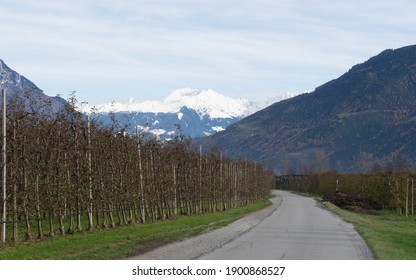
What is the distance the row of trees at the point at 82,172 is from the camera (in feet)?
79.0

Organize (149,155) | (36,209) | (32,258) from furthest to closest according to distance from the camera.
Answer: (149,155) → (36,209) → (32,258)

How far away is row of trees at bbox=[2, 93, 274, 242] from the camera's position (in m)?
24.1

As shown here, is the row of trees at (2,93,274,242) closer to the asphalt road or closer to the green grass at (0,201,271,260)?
the green grass at (0,201,271,260)

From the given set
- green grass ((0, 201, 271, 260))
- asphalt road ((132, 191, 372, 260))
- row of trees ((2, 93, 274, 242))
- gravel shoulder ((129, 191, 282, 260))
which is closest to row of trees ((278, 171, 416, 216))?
row of trees ((2, 93, 274, 242))

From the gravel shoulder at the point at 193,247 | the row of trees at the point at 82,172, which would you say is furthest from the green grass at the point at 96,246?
the row of trees at the point at 82,172

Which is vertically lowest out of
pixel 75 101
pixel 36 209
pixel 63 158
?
pixel 36 209

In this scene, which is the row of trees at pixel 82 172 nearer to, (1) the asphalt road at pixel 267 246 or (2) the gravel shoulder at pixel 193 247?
(2) the gravel shoulder at pixel 193 247

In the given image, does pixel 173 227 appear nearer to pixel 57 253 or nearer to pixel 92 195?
pixel 92 195

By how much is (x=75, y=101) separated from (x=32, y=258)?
12242 millimetres

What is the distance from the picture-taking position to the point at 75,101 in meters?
29.3

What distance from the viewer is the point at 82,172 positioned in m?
28.8

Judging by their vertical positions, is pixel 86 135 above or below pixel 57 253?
above

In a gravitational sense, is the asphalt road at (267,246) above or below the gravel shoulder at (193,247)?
below
